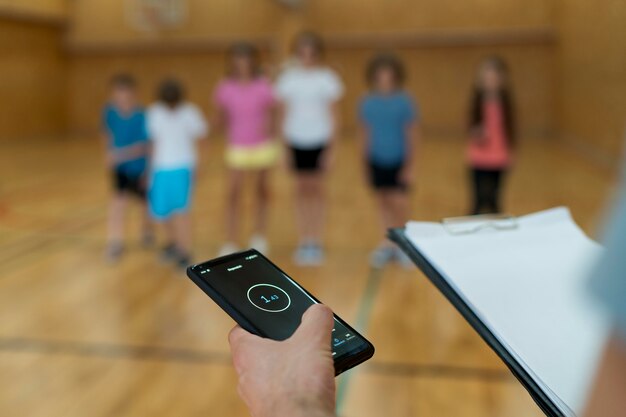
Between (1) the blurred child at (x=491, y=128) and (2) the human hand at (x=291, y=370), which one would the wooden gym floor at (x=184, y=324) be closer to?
(2) the human hand at (x=291, y=370)

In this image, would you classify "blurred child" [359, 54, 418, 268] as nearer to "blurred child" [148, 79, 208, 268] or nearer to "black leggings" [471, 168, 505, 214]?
"black leggings" [471, 168, 505, 214]

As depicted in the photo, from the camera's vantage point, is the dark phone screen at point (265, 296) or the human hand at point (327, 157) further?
the human hand at point (327, 157)

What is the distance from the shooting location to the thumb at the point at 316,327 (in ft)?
2.14

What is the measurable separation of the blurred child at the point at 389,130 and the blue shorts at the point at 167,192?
1.08 metres

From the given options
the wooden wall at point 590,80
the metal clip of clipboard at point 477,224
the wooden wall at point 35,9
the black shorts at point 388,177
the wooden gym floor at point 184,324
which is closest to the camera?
the metal clip of clipboard at point 477,224

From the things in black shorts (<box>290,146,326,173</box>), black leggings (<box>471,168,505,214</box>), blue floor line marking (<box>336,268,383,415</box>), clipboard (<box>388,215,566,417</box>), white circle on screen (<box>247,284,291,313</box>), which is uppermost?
white circle on screen (<box>247,284,291,313</box>)

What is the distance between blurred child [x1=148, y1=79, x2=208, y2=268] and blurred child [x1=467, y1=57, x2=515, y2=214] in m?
1.64

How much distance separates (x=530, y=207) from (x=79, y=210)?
366cm

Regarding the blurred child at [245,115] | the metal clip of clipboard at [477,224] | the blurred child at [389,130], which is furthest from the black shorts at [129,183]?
the metal clip of clipboard at [477,224]

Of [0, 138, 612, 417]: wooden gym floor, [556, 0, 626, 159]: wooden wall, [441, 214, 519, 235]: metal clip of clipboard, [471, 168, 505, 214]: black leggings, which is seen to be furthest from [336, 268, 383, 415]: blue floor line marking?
[556, 0, 626, 159]: wooden wall

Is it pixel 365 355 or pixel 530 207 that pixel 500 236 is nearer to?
pixel 365 355

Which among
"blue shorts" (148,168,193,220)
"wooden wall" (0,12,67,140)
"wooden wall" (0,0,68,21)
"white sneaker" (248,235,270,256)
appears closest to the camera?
"blue shorts" (148,168,193,220)

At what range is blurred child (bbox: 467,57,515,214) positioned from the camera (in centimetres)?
379

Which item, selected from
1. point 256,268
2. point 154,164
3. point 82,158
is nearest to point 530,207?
point 154,164
